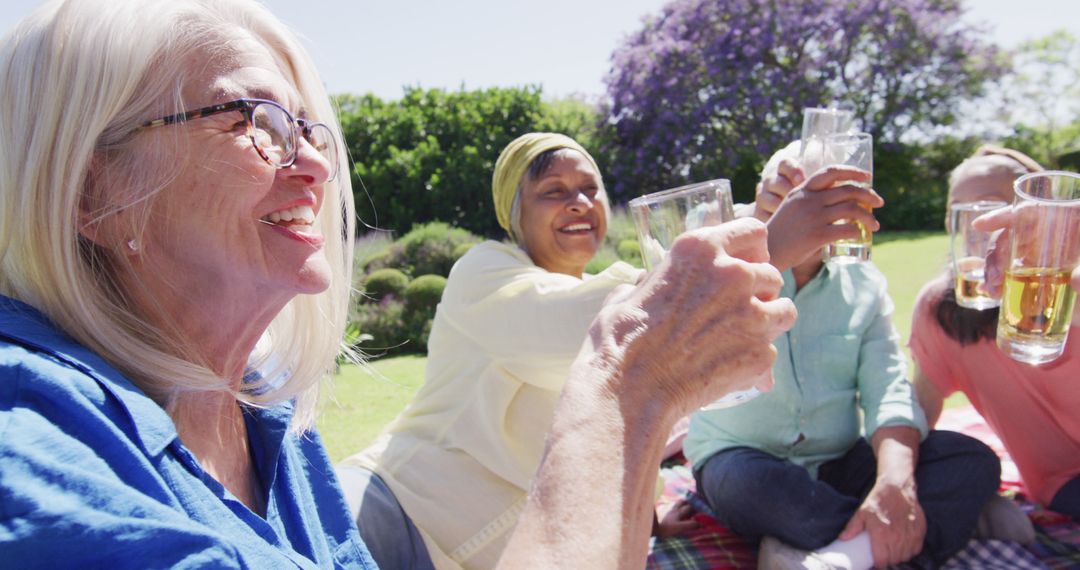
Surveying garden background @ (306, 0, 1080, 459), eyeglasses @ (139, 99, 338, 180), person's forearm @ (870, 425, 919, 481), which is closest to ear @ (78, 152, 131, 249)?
eyeglasses @ (139, 99, 338, 180)

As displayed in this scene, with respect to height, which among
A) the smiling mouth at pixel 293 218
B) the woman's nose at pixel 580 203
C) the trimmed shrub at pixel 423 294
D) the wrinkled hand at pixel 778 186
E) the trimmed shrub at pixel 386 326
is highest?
the smiling mouth at pixel 293 218

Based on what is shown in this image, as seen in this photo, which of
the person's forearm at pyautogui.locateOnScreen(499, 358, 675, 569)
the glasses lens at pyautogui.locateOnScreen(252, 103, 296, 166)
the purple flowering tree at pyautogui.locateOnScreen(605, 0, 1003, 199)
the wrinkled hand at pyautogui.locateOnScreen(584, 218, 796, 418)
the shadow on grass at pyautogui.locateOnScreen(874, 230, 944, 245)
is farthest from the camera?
the purple flowering tree at pyautogui.locateOnScreen(605, 0, 1003, 199)

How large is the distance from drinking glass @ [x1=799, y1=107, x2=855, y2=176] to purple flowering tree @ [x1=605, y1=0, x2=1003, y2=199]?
1458 cm

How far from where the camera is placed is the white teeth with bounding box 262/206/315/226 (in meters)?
1.64

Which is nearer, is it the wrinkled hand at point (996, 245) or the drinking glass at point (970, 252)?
the wrinkled hand at point (996, 245)

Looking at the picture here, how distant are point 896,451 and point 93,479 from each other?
3051mm

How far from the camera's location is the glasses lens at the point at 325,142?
182cm

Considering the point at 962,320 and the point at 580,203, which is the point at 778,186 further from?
the point at 962,320

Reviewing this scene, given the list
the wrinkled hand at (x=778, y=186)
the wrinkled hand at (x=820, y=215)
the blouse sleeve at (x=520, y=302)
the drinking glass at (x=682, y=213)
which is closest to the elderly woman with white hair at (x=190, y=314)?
the drinking glass at (x=682, y=213)

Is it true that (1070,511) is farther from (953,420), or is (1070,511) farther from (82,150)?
(82,150)

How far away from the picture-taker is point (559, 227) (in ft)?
12.2

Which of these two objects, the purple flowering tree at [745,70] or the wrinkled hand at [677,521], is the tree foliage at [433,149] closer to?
the purple flowering tree at [745,70]

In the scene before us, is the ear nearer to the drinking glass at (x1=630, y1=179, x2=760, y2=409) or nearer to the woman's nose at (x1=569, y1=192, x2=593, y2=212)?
the drinking glass at (x1=630, y1=179, x2=760, y2=409)

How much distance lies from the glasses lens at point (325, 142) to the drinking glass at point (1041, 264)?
1.74 metres
